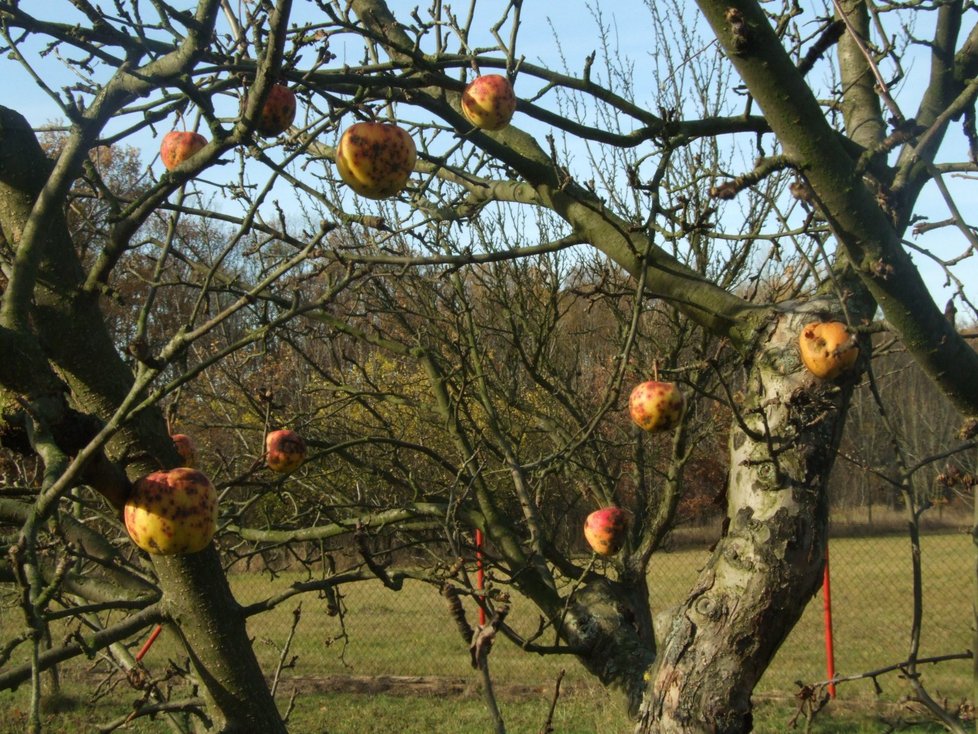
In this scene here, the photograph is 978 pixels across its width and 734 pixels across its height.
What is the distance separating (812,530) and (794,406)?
12.3 inches

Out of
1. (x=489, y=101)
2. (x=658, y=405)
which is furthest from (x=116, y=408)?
(x=658, y=405)

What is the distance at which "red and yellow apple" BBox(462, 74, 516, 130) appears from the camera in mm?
2277

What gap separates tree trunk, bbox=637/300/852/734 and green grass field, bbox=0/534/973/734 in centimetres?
127

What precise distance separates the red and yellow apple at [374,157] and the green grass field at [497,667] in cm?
226

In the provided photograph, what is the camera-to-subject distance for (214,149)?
162cm

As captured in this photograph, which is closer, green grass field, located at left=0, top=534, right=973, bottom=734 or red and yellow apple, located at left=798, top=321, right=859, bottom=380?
red and yellow apple, located at left=798, top=321, right=859, bottom=380

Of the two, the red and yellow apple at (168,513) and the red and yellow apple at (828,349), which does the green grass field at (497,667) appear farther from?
the red and yellow apple at (168,513)

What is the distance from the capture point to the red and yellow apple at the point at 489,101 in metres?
2.28

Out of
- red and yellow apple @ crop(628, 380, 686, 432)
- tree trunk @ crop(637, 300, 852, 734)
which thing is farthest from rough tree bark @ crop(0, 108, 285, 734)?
red and yellow apple @ crop(628, 380, 686, 432)

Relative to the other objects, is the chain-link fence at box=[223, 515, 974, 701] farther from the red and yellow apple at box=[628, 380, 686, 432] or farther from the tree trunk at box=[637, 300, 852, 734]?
the tree trunk at box=[637, 300, 852, 734]

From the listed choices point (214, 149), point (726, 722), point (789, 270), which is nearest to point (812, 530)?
point (726, 722)

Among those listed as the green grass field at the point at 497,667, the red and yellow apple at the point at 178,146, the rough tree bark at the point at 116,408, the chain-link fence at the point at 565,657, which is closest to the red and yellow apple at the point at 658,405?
the green grass field at the point at 497,667

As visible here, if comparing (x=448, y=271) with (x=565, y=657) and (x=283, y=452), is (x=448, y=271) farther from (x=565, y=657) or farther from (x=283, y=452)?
(x=565, y=657)

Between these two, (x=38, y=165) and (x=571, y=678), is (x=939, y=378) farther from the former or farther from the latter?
(x=571, y=678)
